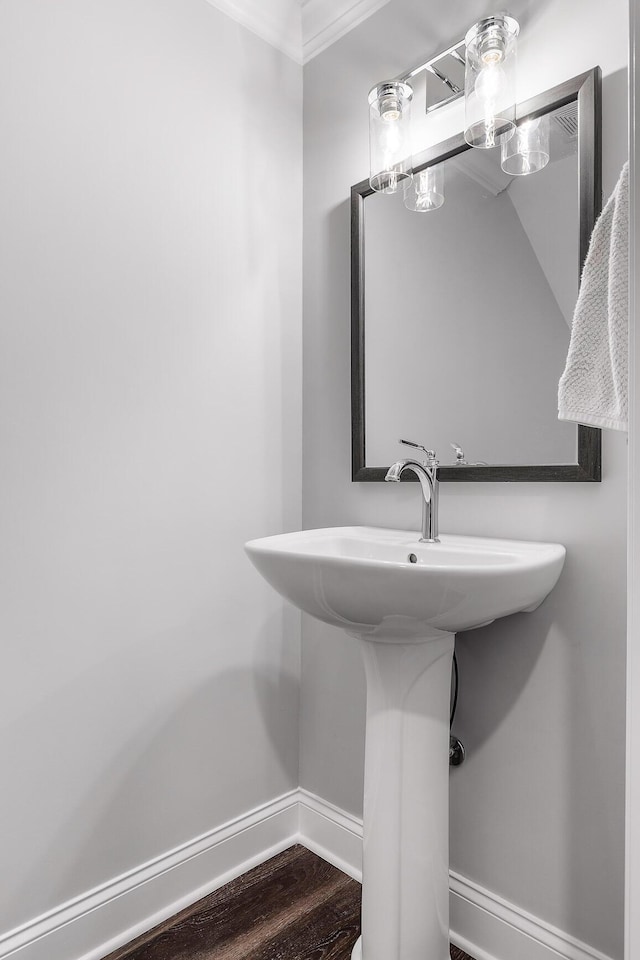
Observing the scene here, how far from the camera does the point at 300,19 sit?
1.77 meters

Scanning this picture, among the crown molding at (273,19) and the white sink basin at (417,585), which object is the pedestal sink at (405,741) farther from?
the crown molding at (273,19)

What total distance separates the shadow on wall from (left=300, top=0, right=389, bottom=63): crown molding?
5.49ft

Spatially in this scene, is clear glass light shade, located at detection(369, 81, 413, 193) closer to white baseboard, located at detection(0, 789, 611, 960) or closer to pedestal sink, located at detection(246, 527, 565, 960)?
pedestal sink, located at detection(246, 527, 565, 960)

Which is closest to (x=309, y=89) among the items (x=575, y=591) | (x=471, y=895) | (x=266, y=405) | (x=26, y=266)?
(x=266, y=405)

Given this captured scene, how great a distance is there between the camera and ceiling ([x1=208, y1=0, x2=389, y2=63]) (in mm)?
1636

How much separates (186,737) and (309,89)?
186 centimetres

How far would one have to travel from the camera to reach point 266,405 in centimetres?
171

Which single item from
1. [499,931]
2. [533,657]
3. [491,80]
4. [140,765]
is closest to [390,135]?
[491,80]

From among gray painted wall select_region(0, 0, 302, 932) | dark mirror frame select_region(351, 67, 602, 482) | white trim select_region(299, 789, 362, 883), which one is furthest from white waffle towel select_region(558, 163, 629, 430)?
white trim select_region(299, 789, 362, 883)

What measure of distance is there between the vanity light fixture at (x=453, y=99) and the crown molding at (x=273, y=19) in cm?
46

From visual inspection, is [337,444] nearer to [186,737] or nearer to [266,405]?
[266,405]

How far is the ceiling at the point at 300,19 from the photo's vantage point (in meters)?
1.64

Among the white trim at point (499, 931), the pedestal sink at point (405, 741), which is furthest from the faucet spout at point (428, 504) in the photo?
the white trim at point (499, 931)

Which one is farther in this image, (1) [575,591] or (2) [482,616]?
(1) [575,591]
